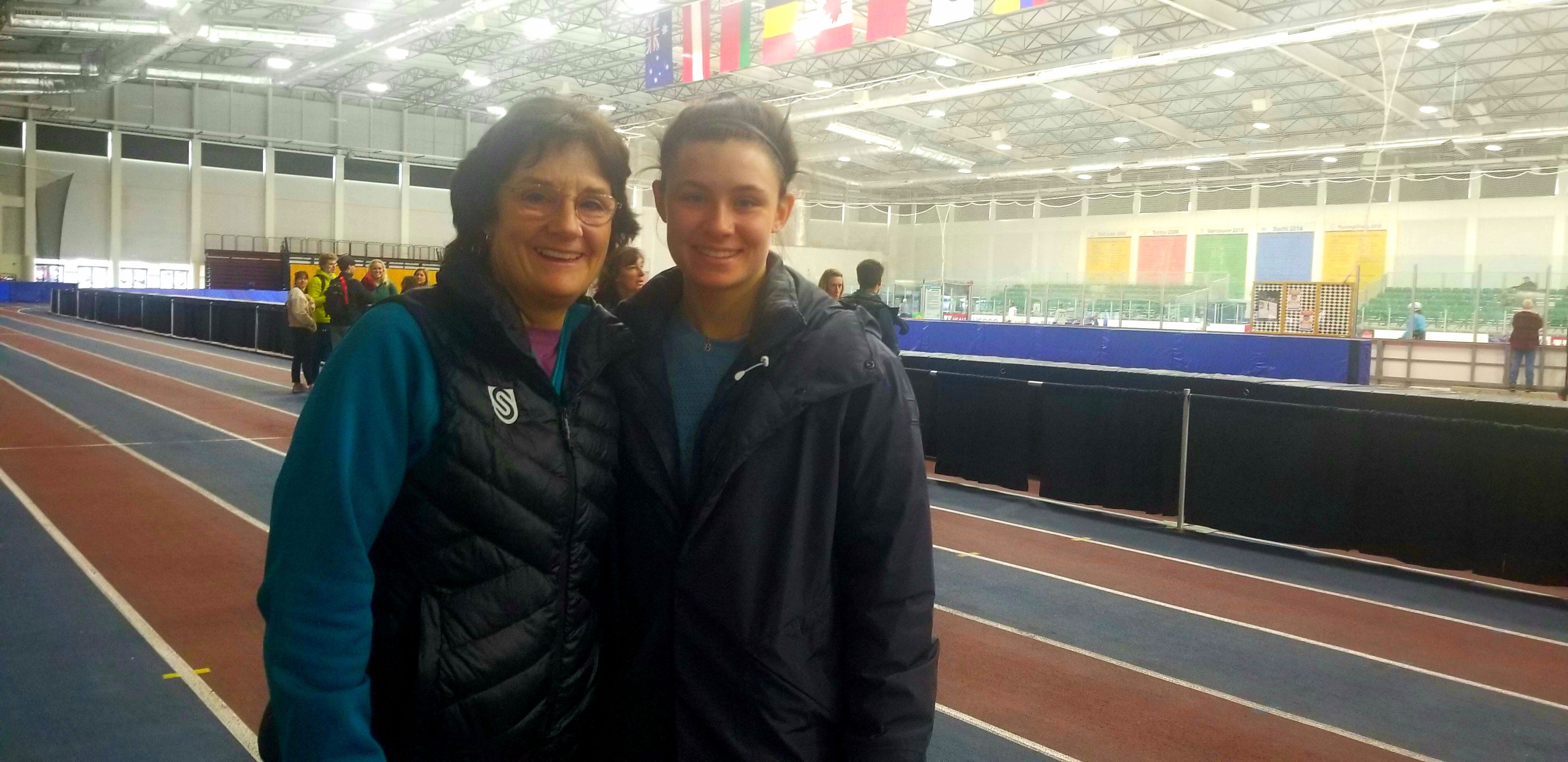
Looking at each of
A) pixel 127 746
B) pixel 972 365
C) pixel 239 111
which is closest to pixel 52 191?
pixel 239 111

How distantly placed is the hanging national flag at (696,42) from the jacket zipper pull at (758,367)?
14.1 m

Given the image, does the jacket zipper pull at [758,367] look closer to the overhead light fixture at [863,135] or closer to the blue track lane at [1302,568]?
the blue track lane at [1302,568]

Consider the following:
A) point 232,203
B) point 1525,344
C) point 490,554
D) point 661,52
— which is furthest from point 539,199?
point 232,203

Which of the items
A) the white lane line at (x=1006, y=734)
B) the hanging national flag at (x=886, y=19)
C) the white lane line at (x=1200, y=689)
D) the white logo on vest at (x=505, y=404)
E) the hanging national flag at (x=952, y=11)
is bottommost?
the white lane line at (x=1006, y=734)

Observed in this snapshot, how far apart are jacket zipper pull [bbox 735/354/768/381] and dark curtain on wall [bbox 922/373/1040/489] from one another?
7.58 metres

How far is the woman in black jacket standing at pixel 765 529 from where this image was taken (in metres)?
1.47

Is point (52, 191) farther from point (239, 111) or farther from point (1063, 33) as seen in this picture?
point (1063, 33)

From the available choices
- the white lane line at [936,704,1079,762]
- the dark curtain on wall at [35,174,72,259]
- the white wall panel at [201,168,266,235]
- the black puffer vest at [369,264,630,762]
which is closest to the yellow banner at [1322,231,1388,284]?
the white lane line at [936,704,1079,762]

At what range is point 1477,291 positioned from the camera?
18.5m

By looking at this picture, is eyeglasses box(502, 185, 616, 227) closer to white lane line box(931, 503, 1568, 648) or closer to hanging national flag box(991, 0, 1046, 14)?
white lane line box(931, 503, 1568, 648)

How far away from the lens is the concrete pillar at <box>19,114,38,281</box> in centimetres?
3253

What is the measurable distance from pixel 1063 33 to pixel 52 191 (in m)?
30.2

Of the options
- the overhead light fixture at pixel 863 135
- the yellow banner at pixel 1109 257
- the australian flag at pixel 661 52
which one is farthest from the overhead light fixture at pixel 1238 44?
the yellow banner at pixel 1109 257

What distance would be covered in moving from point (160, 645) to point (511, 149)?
13.7 ft
